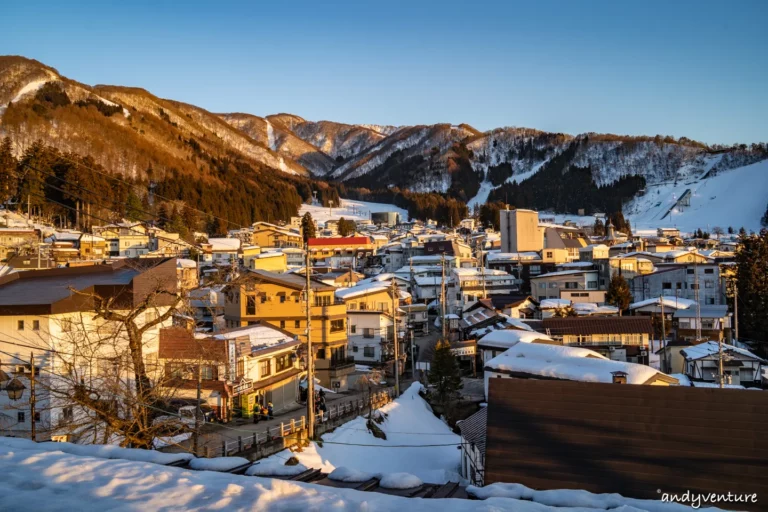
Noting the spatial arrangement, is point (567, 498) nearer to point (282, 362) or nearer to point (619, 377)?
point (619, 377)

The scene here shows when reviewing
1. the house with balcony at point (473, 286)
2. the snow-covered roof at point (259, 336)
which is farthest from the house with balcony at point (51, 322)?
the house with balcony at point (473, 286)

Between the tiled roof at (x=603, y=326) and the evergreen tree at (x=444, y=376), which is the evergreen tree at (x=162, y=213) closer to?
the tiled roof at (x=603, y=326)

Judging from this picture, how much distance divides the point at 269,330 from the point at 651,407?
11.1 metres

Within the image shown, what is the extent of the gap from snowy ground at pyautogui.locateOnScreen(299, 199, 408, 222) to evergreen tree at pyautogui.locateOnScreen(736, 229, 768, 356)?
61336mm

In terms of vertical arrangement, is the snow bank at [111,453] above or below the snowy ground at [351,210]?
below

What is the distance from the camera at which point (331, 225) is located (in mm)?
72312

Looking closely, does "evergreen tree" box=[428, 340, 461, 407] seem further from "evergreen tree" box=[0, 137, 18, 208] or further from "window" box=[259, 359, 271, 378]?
"evergreen tree" box=[0, 137, 18, 208]

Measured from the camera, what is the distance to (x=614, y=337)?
20719 millimetres

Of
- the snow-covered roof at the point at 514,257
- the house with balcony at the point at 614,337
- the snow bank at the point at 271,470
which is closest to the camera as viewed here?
the snow bank at the point at 271,470

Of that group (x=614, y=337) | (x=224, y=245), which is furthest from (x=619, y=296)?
(x=224, y=245)

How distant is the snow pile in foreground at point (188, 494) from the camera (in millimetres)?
2693

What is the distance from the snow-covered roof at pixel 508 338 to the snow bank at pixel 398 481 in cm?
1538

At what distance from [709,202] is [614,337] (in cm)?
9757

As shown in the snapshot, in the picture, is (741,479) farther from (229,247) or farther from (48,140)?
(48,140)
